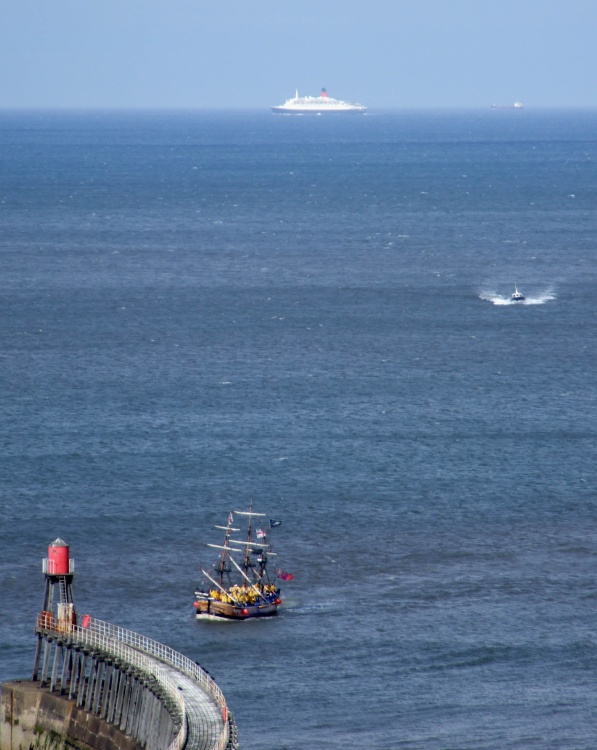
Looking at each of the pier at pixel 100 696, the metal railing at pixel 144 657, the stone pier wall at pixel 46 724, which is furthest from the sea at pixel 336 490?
the stone pier wall at pixel 46 724

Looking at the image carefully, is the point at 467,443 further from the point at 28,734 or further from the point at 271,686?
the point at 28,734

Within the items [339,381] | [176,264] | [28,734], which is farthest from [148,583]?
[176,264]

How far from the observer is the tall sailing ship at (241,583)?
7419 cm

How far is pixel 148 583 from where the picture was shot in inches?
3056

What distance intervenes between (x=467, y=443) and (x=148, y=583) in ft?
110

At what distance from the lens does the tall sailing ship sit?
243ft

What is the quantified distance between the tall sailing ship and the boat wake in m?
82.7

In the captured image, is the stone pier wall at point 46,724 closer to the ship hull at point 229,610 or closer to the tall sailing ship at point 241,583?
the ship hull at point 229,610

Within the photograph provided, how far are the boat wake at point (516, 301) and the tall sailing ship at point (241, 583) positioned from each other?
82.7 m

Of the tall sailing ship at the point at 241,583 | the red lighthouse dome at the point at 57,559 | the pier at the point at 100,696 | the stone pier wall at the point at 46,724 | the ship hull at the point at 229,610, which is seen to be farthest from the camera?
the tall sailing ship at the point at 241,583

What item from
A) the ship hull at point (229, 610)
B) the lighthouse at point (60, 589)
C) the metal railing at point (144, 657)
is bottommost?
the ship hull at point (229, 610)

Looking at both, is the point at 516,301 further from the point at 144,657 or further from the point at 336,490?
the point at 144,657

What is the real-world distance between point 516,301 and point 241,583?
293ft

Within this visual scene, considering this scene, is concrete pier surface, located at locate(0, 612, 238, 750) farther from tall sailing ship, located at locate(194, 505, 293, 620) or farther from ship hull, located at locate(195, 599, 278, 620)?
tall sailing ship, located at locate(194, 505, 293, 620)
